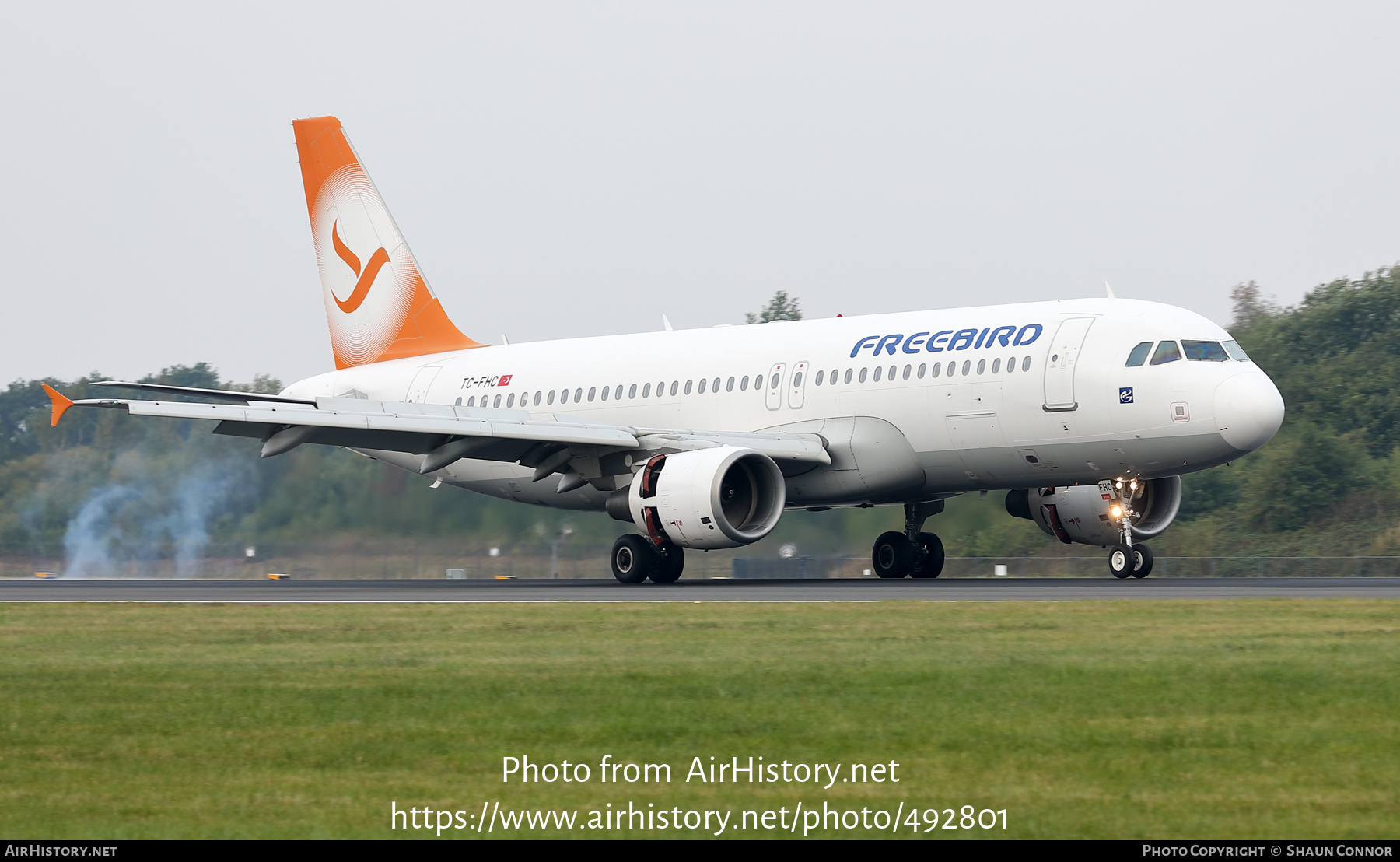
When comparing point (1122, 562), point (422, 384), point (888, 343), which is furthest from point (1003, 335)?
point (422, 384)

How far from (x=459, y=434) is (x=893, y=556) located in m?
8.24

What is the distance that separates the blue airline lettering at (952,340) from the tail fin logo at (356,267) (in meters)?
12.6

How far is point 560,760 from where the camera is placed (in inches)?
344

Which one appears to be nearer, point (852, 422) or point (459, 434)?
point (852, 422)

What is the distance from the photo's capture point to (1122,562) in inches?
1027

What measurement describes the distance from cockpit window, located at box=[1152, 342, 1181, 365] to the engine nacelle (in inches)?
91.2

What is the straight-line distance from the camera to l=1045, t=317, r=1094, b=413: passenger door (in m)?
25.4

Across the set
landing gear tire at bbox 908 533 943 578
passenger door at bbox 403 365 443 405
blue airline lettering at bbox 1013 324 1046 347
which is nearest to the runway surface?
landing gear tire at bbox 908 533 943 578

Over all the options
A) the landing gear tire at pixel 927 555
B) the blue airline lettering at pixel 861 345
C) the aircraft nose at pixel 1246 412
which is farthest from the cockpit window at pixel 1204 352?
the landing gear tire at pixel 927 555

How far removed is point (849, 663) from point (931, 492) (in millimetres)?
16079

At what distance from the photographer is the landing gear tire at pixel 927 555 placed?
101 ft

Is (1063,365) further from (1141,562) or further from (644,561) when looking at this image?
(644,561)

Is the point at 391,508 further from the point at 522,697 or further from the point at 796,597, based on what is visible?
the point at 522,697
